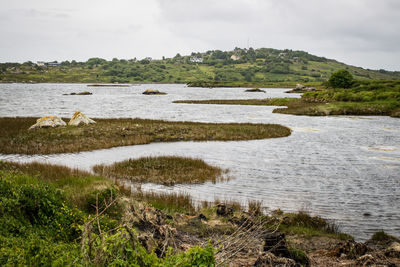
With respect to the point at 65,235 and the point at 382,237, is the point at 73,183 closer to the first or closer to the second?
the point at 65,235

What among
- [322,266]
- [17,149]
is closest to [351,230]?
[322,266]

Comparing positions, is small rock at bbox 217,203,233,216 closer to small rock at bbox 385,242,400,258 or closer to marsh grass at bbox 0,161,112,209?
marsh grass at bbox 0,161,112,209

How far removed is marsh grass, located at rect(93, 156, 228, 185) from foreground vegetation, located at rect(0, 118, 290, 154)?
7547 mm

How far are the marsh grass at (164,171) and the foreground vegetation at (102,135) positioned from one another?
297 inches

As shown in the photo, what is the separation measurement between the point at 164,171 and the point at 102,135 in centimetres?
1394

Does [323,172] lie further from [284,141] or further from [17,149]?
[17,149]

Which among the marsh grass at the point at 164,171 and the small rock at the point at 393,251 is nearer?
the small rock at the point at 393,251

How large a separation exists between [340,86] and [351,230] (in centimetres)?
9864

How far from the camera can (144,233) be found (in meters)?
7.44

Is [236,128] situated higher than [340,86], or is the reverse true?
[340,86]

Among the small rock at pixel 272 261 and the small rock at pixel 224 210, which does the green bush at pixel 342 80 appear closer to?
the small rock at pixel 224 210

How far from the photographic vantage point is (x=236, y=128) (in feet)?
120

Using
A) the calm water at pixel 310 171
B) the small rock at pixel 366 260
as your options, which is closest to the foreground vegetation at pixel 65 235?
the small rock at pixel 366 260

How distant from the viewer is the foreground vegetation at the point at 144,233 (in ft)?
17.3
